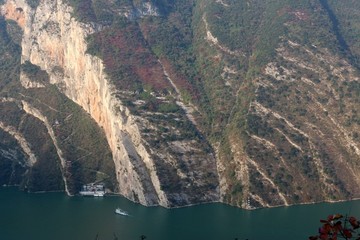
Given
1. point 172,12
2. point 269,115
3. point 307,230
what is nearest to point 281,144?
point 269,115

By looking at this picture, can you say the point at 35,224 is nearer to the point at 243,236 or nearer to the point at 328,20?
the point at 243,236

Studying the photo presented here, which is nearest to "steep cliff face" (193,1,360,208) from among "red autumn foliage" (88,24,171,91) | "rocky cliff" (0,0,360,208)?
"rocky cliff" (0,0,360,208)

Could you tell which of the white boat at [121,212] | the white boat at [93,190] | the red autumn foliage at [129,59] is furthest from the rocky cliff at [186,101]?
the white boat at [121,212]

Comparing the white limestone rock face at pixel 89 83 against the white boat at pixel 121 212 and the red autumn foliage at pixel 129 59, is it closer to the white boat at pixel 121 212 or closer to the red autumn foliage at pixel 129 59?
the red autumn foliage at pixel 129 59

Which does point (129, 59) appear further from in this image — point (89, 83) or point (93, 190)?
point (93, 190)

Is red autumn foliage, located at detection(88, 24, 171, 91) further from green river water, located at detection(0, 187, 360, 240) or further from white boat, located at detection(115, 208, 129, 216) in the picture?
white boat, located at detection(115, 208, 129, 216)

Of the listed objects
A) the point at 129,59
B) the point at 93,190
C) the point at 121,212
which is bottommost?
the point at 121,212

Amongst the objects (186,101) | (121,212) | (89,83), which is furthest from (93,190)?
(89,83)
